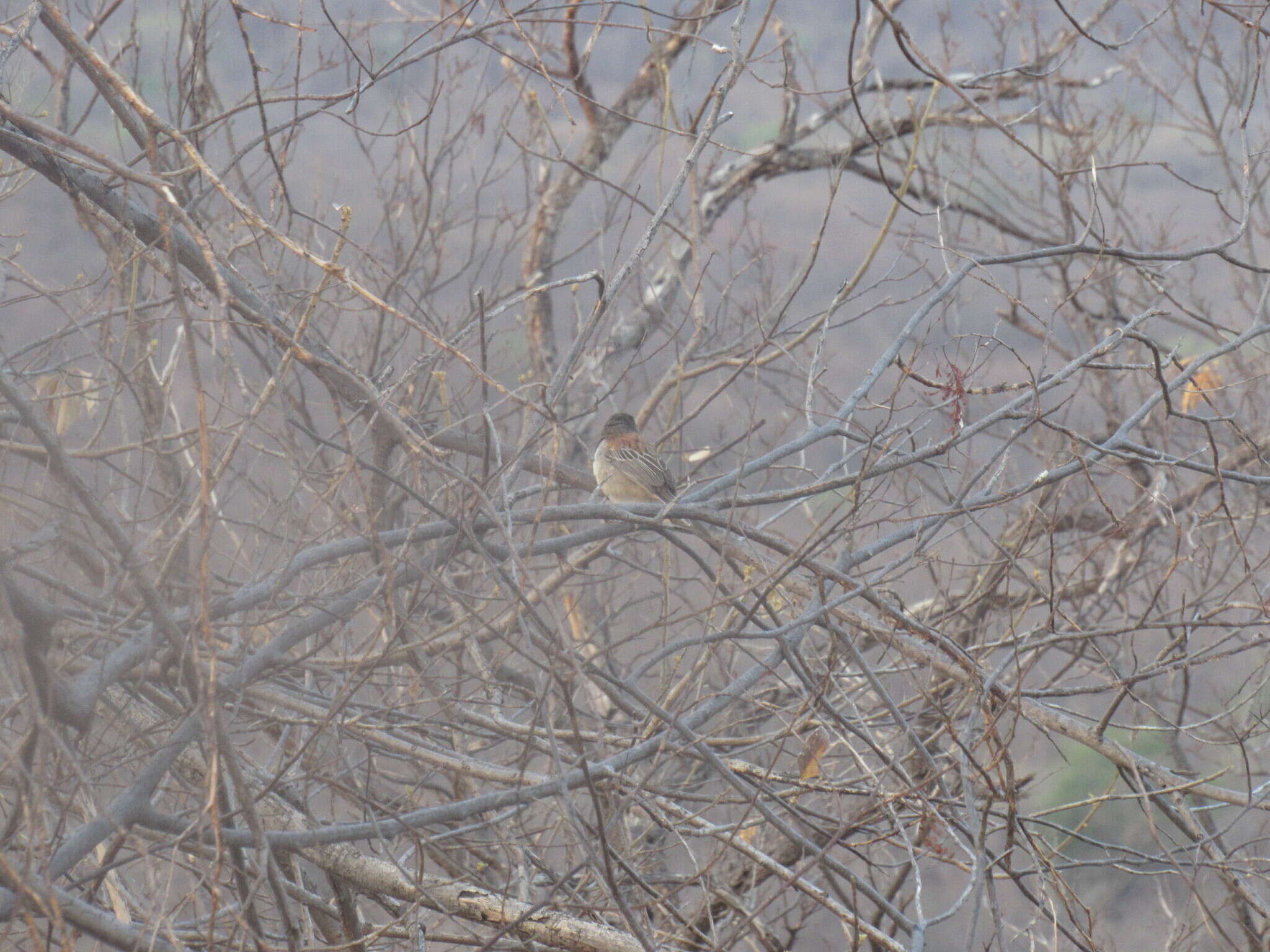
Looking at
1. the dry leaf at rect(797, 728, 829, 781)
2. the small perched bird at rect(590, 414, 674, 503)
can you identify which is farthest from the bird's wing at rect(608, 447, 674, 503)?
the dry leaf at rect(797, 728, 829, 781)

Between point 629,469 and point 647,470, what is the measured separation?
0.07 metres

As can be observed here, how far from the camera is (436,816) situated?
1920 millimetres

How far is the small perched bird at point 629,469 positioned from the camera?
389cm

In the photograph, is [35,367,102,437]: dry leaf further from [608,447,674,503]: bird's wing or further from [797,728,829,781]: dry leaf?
[797,728,829,781]: dry leaf

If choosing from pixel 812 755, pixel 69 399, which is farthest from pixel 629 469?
pixel 69 399

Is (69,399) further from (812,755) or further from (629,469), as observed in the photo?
(812,755)

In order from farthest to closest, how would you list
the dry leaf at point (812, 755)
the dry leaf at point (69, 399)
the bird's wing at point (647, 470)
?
the bird's wing at point (647, 470), the dry leaf at point (69, 399), the dry leaf at point (812, 755)

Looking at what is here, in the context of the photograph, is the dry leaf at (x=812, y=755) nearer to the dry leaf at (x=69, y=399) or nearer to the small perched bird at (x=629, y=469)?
the small perched bird at (x=629, y=469)

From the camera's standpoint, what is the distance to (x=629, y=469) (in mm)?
3893

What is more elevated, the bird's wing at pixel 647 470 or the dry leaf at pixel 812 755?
the bird's wing at pixel 647 470

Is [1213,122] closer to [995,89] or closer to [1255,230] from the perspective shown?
[1255,230]

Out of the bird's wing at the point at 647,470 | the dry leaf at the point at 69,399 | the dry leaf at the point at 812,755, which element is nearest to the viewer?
the dry leaf at the point at 812,755

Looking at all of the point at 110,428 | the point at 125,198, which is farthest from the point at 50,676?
the point at 110,428

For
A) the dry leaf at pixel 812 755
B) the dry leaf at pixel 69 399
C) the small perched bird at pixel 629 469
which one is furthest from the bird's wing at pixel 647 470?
the dry leaf at pixel 69 399
